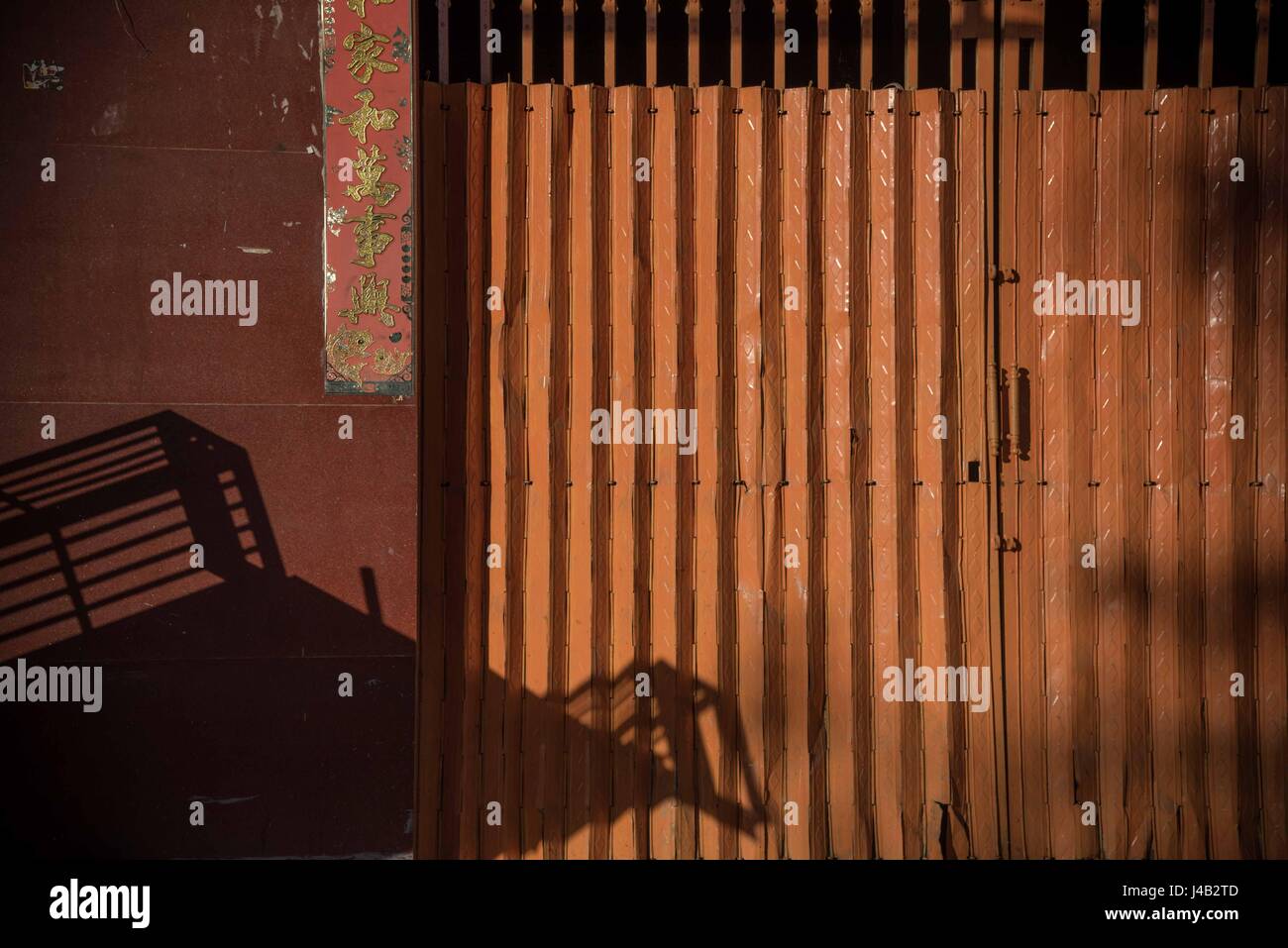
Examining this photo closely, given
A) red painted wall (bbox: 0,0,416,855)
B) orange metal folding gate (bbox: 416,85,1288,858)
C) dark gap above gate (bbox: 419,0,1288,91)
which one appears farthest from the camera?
dark gap above gate (bbox: 419,0,1288,91)

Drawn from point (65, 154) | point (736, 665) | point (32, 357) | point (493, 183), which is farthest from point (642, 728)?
point (65, 154)

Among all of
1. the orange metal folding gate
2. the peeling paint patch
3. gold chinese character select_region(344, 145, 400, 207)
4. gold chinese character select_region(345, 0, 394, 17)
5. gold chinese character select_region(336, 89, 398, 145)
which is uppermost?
gold chinese character select_region(345, 0, 394, 17)

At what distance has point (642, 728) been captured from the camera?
5336mm

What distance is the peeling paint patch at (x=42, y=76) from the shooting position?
518cm

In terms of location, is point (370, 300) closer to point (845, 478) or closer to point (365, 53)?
point (365, 53)

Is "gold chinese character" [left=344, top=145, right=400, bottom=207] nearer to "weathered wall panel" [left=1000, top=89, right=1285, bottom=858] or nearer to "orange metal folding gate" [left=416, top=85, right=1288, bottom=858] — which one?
"orange metal folding gate" [left=416, top=85, right=1288, bottom=858]

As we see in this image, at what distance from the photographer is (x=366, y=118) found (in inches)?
205

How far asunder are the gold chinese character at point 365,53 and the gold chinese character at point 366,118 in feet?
0.35

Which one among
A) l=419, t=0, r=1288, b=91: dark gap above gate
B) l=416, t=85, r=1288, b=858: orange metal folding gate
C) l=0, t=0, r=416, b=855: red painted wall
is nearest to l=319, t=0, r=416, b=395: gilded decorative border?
l=0, t=0, r=416, b=855: red painted wall

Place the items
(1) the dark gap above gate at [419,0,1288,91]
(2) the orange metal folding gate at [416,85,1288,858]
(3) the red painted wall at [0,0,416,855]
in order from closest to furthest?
1. (3) the red painted wall at [0,0,416,855]
2. (2) the orange metal folding gate at [416,85,1288,858]
3. (1) the dark gap above gate at [419,0,1288,91]

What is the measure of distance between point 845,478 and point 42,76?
507 cm

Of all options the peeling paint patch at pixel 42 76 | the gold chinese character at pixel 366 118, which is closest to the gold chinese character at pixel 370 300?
the gold chinese character at pixel 366 118

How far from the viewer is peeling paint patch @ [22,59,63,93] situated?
5.18m

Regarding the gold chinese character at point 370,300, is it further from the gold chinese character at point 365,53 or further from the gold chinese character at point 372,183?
the gold chinese character at point 365,53
